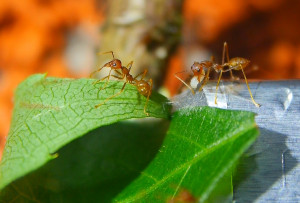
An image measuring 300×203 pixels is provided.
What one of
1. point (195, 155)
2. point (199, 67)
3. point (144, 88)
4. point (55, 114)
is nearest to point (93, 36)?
point (199, 67)

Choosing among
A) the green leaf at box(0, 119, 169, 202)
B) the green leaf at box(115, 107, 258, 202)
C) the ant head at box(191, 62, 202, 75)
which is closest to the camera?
the green leaf at box(115, 107, 258, 202)

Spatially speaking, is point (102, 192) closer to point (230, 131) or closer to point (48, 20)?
point (230, 131)

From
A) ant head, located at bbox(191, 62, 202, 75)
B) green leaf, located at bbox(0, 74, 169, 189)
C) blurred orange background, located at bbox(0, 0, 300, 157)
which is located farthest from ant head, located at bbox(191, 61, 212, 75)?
blurred orange background, located at bbox(0, 0, 300, 157)

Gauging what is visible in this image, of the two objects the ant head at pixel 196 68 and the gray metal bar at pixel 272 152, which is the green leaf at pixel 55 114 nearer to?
the gray metal bar at pixel 272 152

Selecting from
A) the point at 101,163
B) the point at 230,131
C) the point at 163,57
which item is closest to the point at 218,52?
the point at 163,57

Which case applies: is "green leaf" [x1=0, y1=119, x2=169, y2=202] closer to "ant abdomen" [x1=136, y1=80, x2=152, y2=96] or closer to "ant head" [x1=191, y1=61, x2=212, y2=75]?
"ant abdomen" [x1=136, y1=80, x2=152, y2=96]
